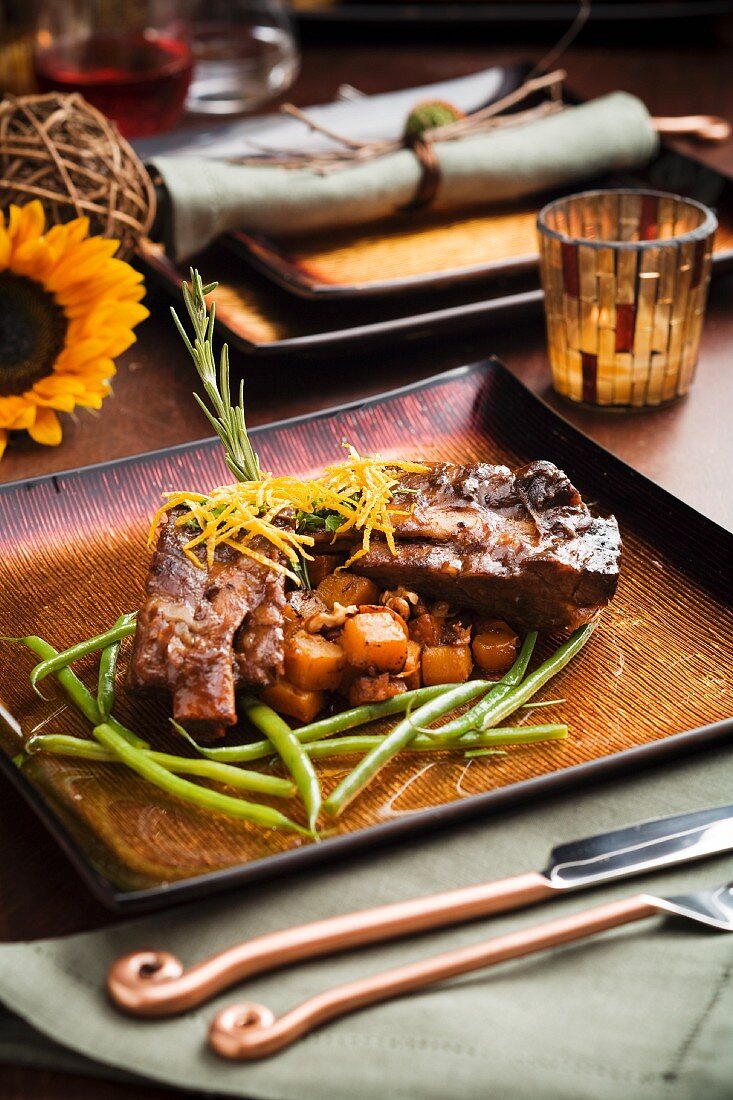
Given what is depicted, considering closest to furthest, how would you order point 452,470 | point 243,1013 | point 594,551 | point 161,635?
point 243,1013
point 161,635
point 594,551
point 452,470

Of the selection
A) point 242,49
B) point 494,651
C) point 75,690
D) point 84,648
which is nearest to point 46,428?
point 84,648

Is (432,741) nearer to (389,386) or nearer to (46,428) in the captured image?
(46,428)

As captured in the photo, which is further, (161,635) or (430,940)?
(161,635)

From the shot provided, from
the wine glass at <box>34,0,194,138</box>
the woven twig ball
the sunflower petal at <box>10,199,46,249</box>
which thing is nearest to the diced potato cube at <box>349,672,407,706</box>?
the sunflower petal at <box>10,199,46,249</box>

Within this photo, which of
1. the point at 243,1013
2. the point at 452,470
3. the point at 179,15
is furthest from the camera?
the point at 179,15

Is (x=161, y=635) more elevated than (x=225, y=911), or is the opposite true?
(x=161, y=635)

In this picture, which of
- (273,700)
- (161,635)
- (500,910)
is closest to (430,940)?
(500,910)

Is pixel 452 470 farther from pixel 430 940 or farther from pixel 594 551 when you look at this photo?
pixel 430 940

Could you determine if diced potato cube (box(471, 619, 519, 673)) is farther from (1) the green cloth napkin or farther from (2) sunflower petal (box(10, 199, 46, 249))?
(2) sunflower petal (box(10, 199, 46, 249))

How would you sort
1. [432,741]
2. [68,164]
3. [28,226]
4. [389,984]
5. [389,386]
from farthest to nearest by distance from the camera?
[389,386] < [68,164] < [28,226] < [432,741] < [389,984]
